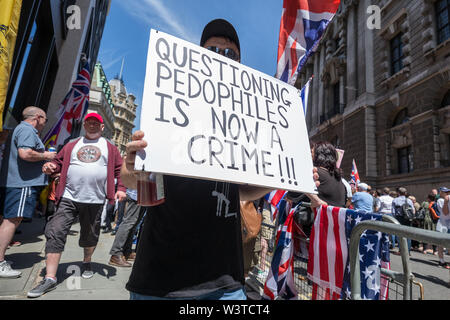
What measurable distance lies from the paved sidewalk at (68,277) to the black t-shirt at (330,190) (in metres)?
2.58

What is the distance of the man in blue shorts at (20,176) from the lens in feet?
9.95

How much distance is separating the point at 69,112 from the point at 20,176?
332 cm

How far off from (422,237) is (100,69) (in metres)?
50.4

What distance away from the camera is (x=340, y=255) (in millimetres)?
2166

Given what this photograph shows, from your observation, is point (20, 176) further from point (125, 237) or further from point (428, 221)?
point (428, 221)

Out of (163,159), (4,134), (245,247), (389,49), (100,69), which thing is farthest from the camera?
(100,69)

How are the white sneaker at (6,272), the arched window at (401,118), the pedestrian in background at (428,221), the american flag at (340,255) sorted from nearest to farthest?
the american flag at (340,255)
the white sneaker at (6,272)
the pedestrian in background at (428,221)
the arched window at (401,118)

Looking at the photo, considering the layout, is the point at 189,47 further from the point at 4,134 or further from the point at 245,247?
the point at 4,134

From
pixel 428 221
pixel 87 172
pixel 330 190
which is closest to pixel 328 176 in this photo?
pixel 330 190

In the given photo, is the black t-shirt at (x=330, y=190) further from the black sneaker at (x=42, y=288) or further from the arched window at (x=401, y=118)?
the arched window at (x=401, y=118)

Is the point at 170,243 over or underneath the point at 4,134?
underneath

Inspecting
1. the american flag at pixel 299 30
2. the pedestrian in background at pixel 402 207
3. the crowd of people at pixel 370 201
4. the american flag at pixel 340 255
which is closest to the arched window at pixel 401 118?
the crowd of people at pixel 370 201
